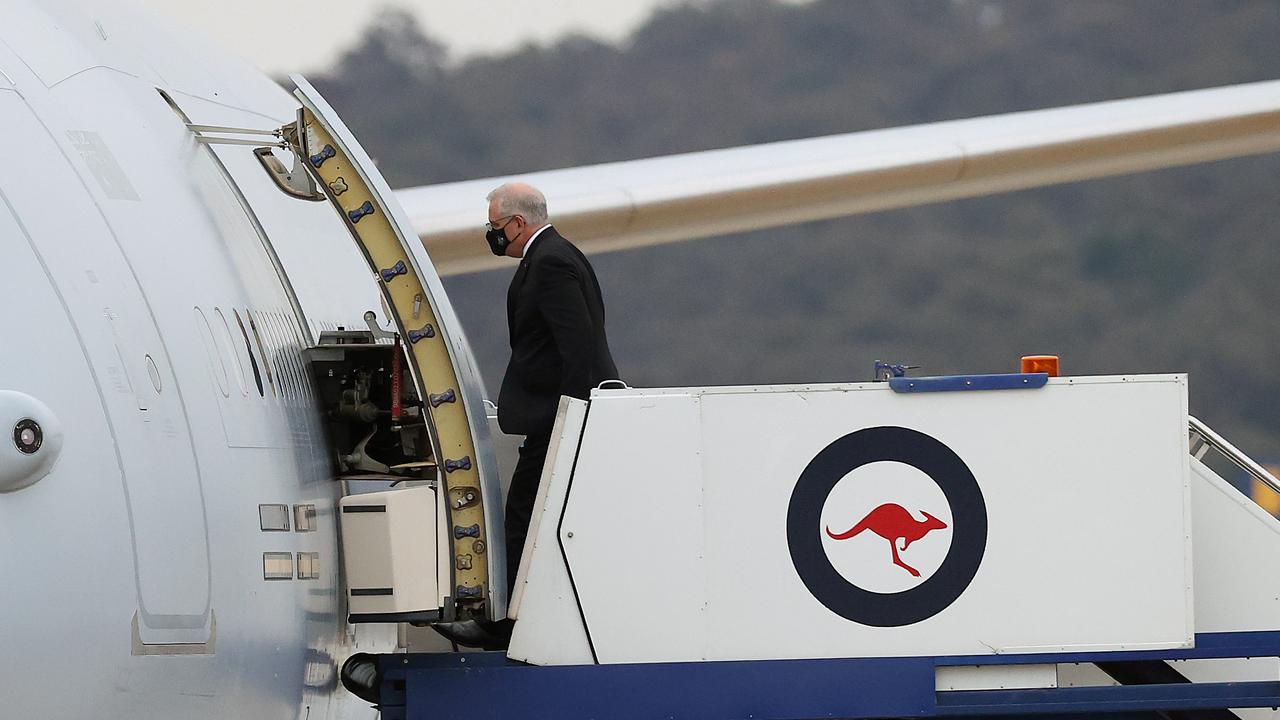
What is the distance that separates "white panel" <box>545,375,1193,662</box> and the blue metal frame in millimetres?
39

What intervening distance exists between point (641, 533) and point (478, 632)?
0.65 m

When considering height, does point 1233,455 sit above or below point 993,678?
above

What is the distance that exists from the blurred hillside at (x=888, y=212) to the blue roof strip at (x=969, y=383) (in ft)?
57.3

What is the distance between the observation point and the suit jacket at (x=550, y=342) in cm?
463

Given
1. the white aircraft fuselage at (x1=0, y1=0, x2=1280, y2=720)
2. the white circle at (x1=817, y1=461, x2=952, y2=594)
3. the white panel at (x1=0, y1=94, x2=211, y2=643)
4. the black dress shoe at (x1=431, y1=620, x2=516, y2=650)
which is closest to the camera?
the white aircraft fuselage at (x1=0, y1=0, x2=1280, y2=720)

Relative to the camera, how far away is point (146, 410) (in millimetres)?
3240

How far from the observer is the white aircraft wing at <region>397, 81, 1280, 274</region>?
9.05 metres

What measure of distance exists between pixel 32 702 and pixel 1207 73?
75.7 feet

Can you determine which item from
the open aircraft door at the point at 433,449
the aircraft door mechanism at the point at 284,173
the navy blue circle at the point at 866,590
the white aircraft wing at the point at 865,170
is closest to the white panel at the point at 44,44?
the open aircraft door at the point at 433,449

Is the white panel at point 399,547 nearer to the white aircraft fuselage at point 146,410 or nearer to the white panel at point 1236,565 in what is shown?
the white aircraft fuselage at point 146,410

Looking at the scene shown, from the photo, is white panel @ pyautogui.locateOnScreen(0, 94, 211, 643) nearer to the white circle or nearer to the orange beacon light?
the white circle

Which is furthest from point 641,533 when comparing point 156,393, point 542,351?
point 156,393

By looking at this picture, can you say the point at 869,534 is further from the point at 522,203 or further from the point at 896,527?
the point at 522,203

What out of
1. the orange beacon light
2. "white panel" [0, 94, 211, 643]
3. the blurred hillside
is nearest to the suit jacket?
the orange beacon light
